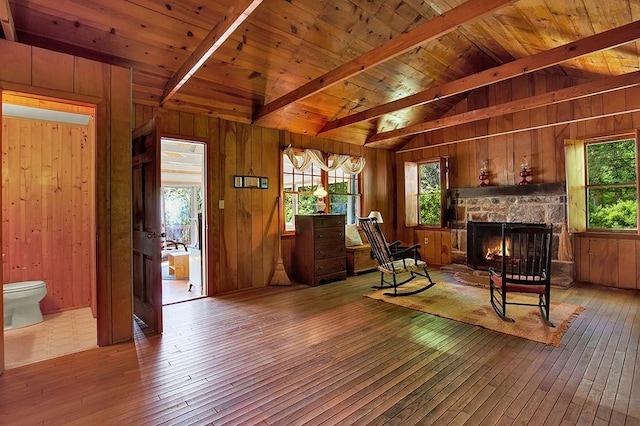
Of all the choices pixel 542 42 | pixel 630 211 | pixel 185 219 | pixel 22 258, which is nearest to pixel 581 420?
pixel 542 42

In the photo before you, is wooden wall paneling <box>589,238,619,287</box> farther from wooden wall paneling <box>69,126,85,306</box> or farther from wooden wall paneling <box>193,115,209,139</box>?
wooden wall paneling <box>69,126,85,306</box>

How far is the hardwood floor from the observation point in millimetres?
1872

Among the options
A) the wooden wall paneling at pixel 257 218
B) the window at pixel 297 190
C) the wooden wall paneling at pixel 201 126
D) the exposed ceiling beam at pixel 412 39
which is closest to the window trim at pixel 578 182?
the exposed ceiling beam at pixel 412 39

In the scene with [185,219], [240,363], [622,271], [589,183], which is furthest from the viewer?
[185,219]

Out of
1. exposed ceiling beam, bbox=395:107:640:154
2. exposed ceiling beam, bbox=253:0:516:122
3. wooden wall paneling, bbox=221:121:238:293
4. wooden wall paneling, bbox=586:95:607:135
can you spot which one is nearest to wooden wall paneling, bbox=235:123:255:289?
wooden wall paneling, bbox=221:121:238:293

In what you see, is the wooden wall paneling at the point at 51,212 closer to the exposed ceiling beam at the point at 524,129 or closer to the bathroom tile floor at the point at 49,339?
the bathroom tile floor at the point at 49,339

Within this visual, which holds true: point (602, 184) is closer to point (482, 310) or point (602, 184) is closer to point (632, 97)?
point (632, 97)

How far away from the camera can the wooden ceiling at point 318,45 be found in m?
2.78

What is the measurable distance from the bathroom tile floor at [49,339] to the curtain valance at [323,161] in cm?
352

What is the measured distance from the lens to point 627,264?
461cm

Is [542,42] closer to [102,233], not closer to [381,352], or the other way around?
[381,352]

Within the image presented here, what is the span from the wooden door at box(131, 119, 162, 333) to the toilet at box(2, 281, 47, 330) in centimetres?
94

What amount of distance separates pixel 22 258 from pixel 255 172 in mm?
2991

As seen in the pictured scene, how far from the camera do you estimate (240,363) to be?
98.8 inches
